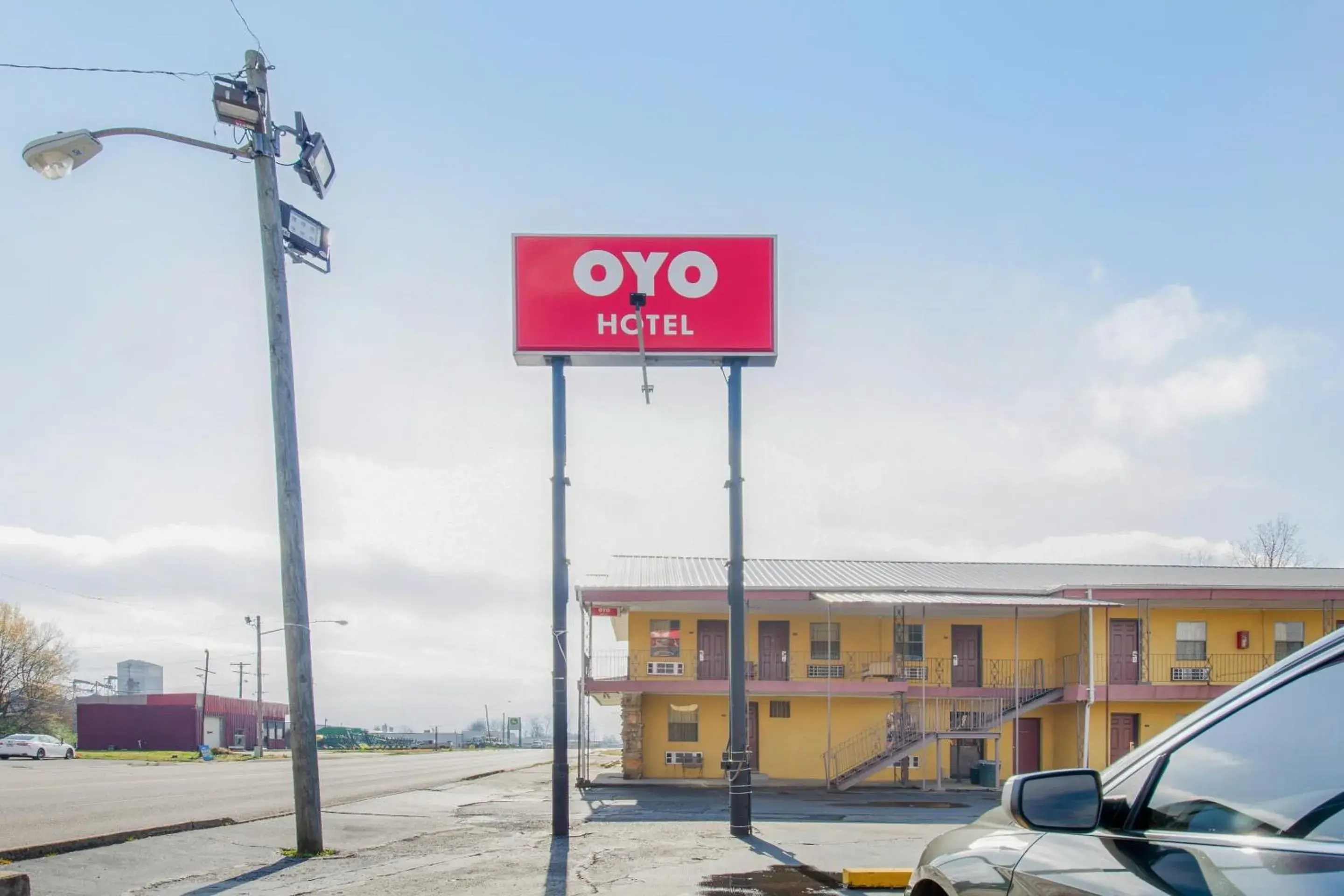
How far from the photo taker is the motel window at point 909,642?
3272 cm

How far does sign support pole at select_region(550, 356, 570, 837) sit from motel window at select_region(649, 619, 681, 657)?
16857mm

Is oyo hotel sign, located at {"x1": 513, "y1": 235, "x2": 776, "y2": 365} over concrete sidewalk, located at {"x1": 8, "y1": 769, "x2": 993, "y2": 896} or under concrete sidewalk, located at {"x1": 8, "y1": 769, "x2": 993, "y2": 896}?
over

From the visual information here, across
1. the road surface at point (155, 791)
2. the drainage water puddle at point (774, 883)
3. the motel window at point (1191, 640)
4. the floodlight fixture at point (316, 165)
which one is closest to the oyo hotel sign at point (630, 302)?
the floodlight fixture at point (316, 165)

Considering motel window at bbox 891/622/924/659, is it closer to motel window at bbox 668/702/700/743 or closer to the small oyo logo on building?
motel window at bbox 668/702/700/743

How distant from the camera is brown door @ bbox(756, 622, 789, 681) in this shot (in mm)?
33031

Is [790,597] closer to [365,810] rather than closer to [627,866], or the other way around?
[365,810]

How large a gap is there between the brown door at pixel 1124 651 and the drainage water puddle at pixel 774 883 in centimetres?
2306

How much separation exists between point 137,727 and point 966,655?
59736 millimetres

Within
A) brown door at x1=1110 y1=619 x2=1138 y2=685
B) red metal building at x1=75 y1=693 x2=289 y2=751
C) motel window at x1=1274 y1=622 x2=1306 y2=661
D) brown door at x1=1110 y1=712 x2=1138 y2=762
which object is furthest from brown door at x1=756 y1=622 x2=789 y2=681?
red metal building at x1=75 y1=693 x2=289 y2=751

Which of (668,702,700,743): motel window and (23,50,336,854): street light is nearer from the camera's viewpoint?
(23,50,336,854): street light

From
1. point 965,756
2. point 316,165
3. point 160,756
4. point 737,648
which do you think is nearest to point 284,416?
point 316,165

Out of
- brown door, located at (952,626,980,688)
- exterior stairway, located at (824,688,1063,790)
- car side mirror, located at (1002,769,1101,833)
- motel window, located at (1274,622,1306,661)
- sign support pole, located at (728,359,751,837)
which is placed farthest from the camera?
brown door, located at (952,626,980,688)

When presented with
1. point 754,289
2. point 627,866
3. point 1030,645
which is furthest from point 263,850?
point 1030,645

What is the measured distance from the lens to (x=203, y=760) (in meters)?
50.8
